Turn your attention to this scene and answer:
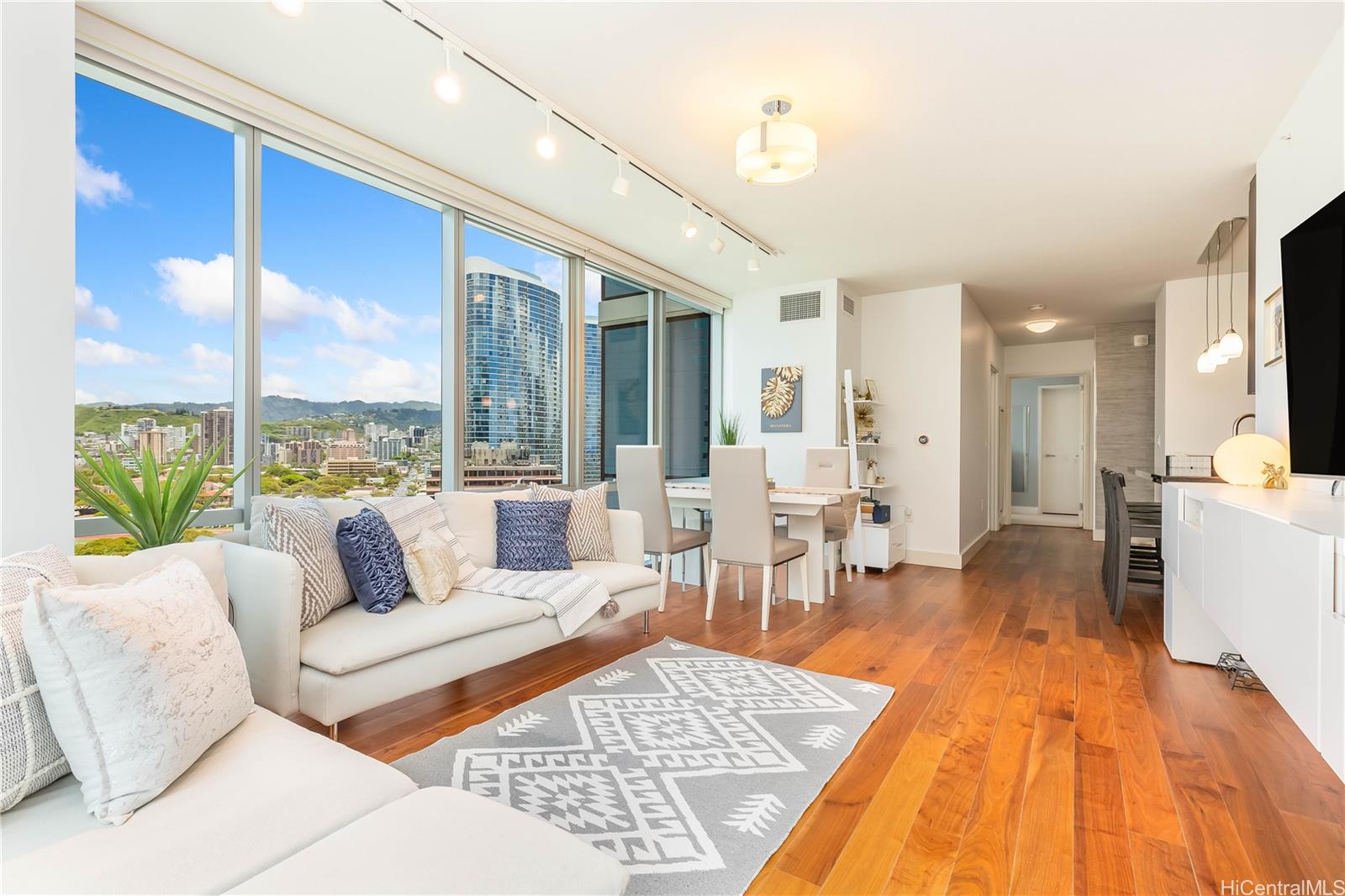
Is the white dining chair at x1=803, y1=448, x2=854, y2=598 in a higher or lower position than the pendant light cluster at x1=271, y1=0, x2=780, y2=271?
lower

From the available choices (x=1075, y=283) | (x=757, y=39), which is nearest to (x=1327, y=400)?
(x=757, y=39)

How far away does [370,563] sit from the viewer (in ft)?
8.31

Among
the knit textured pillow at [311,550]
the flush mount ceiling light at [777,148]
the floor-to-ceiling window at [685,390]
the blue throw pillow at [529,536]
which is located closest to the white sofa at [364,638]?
the knit textured pillow at [311,550]

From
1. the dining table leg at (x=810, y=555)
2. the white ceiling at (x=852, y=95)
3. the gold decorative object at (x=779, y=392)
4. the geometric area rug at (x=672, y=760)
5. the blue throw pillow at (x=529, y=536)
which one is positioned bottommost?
the geometric area rug at (x=672, y=760)

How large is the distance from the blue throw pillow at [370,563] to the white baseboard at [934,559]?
485cm

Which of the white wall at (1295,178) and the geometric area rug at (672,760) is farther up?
the white wall at (1295,178)

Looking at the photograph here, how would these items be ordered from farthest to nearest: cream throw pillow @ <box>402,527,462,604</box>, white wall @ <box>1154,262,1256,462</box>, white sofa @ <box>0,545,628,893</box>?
white wall @ <box>1154,262,1256,462</box> → cream throw pillow @ <box>402,527,462,604</box> → white sofa @ <box>0,545,628,893</box>

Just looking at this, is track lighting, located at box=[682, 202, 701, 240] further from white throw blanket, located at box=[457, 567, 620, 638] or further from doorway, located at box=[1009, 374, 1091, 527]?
doorway, located at box=[1009, 374, 1091, 527]

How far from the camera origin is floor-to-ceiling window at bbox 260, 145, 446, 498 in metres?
3.02

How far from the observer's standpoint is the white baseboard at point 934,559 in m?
5.78

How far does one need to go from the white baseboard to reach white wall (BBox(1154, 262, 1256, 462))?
6.76 feet

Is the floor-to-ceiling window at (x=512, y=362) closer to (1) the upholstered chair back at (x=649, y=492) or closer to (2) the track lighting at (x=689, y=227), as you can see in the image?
(1) the upholstered chair back at (x=649, y=492)

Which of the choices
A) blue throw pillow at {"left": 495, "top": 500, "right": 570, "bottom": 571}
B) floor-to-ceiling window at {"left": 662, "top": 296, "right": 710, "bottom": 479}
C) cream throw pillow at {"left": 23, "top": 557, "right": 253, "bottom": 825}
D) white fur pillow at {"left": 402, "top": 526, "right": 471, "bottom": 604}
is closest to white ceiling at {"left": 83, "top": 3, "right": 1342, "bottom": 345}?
floor-to-ceiling window at {"left": 662, "top": 296, "right": 710, "bottom": 479}

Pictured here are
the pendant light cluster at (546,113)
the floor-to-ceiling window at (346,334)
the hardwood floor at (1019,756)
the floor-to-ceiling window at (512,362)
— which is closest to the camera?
the hardwood floor at (1019,756)
